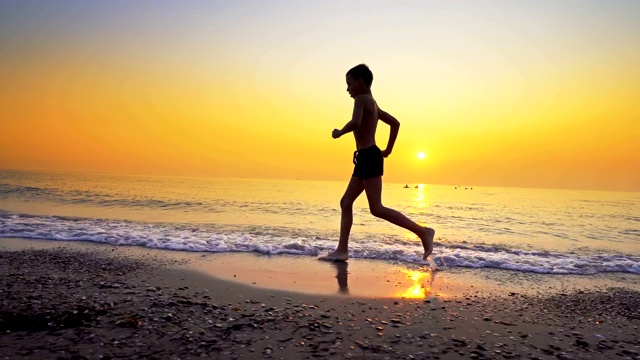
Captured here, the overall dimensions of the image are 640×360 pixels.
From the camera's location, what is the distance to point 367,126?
18.1 ft

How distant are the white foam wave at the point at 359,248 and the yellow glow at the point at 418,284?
83 centimetres

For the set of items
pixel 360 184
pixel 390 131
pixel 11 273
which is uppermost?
pixel 390 131

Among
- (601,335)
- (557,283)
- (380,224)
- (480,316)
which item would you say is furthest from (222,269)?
(380,224)

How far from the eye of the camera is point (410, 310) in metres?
3.42

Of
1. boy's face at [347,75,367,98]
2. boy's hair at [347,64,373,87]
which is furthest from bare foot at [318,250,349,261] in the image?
boy's hair at [347,64,373,87]

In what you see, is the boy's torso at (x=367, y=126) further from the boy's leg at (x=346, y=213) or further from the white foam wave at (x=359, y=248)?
the white foam wave at (x=359, y=248)

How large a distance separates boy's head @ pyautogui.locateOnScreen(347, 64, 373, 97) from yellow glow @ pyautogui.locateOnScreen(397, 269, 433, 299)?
2.58m

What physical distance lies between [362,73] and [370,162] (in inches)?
49.3

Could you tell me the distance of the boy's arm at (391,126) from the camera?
588 cm

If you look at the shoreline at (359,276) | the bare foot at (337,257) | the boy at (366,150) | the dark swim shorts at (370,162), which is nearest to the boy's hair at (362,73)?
the boy at (366,150)

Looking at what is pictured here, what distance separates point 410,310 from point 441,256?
3.21 meters

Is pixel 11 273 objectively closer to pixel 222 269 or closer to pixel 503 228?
pixel 222 269

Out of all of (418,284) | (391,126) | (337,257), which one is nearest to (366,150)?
(391,126)

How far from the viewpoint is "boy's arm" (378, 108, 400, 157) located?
5.88 meters
